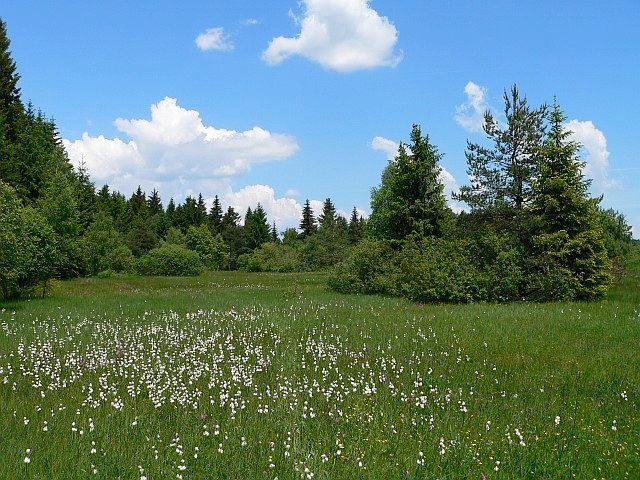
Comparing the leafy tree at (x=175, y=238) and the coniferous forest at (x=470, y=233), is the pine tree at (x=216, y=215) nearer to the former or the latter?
the leafy tree at (x=175, y=238)

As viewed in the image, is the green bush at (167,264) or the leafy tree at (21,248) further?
the green bush at (167,264)

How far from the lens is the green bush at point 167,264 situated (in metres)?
63.9

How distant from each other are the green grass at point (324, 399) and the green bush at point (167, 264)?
49.8 metres

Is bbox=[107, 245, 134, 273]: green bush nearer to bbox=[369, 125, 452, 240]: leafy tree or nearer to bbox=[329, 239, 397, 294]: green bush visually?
bbox=[329, 239, 397, 294]: green bush

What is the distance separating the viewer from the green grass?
5793mm

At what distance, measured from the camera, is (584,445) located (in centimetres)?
638

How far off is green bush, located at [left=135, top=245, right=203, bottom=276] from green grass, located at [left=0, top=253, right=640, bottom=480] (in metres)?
49.8

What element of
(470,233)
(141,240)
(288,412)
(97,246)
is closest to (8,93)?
(97,246)

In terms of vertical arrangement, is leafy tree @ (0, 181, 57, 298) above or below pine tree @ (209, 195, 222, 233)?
below

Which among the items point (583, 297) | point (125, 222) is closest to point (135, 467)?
point (583, 297)

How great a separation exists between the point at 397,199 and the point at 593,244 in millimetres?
12425

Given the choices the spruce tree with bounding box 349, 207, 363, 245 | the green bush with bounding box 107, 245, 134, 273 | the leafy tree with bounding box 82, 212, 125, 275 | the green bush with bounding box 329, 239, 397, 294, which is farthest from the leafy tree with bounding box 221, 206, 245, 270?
the green bush with bounding box 329, 239, 397, 294

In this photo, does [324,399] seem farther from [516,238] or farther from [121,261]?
[121,261]

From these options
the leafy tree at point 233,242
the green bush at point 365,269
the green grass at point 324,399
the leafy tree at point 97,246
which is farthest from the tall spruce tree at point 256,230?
the green grass at point 324,399
